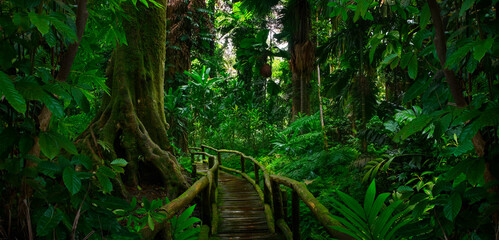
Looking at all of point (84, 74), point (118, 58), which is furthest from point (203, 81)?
point (84, 74)

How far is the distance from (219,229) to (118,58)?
410 cm

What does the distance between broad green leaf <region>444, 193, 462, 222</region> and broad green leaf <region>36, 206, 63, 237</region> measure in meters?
1.52

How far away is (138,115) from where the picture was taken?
6176 millimetres

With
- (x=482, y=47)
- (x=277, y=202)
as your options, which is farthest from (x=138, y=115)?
(x=482, y=47)

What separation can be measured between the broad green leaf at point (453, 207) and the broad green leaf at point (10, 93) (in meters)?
1.61

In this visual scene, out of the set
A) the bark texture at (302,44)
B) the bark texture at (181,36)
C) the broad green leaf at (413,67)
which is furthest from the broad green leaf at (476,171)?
the bark texture at (181,36)

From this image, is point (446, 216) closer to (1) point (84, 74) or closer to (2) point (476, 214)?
(2) point (476, 214)

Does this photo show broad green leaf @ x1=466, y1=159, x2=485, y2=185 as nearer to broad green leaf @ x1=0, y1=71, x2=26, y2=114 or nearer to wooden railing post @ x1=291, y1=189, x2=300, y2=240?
broad green leaf @ x1=0, y1=71, x2=26, y2=114

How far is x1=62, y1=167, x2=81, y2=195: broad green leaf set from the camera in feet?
3.45

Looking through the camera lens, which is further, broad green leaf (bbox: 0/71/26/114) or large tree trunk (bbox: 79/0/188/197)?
large tree trunk (bbox: 79/0/188/197)

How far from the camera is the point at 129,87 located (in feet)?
19.5

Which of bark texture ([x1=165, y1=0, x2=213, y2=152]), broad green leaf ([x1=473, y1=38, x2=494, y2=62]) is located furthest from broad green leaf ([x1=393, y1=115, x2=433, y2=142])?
bark texture ([x1=165, y1=0, x2=213, y2=152])

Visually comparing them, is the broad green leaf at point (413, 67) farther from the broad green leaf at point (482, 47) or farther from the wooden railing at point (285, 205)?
the wooden railing at point (285, 205)

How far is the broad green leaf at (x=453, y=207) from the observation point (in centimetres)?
121
